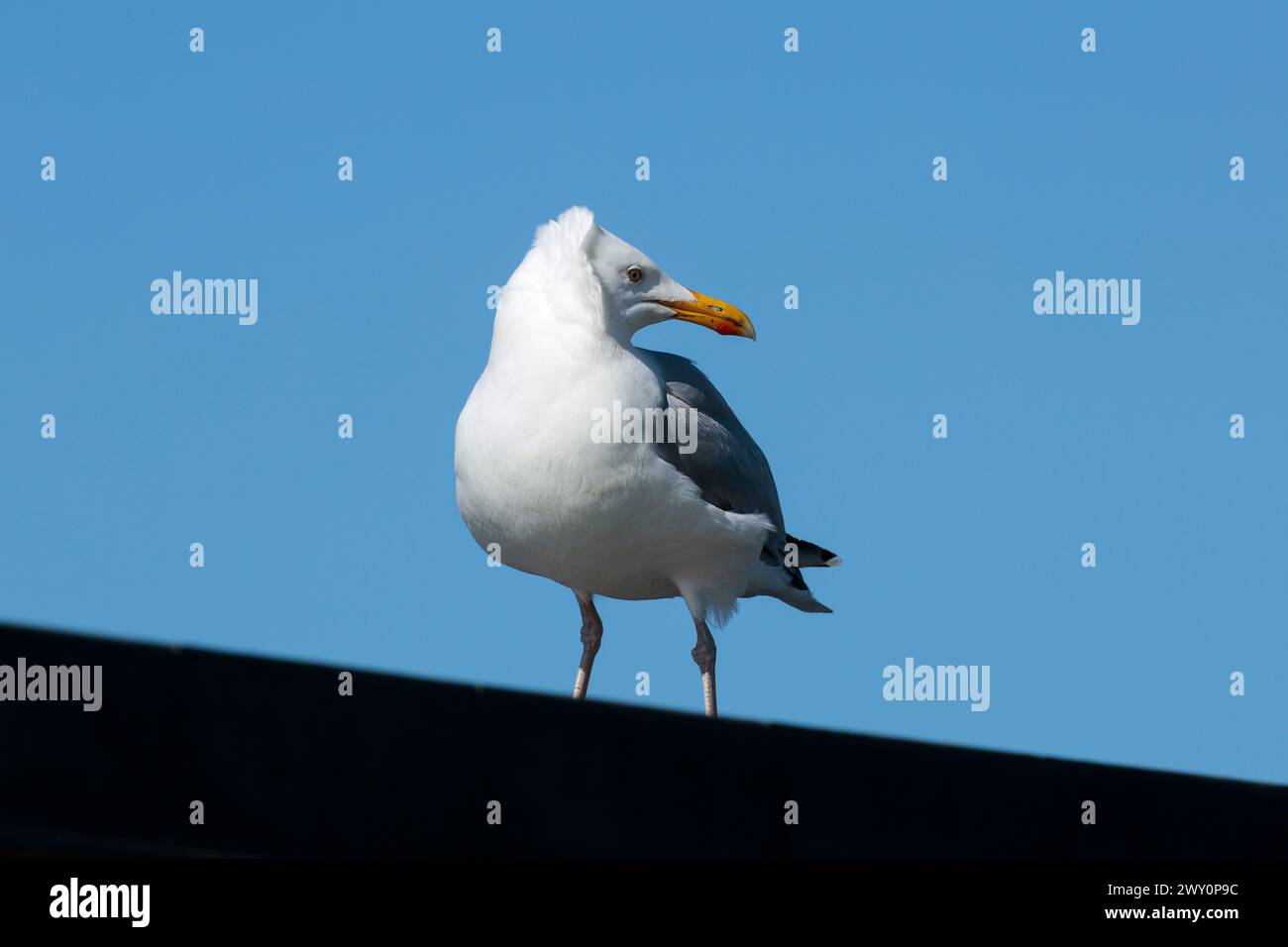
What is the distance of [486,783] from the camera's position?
481 centimetres

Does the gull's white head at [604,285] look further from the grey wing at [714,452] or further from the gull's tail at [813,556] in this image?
the gull's tail at [813,556]

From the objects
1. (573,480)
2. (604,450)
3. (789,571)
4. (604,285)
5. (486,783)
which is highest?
(604,285)

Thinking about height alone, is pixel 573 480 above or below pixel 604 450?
below

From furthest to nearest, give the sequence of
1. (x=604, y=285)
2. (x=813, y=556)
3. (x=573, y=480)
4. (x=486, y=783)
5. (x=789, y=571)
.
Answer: (x=813, y=556) → (x=789, y=571) → (x=604, y=285) → (x=573, y=480) → (x=486, y=783)

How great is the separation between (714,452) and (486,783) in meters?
4.78

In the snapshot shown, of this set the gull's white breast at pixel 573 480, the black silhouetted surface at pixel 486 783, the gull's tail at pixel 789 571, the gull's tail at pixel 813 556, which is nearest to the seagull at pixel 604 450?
the gull's white breast at pixel 573 480

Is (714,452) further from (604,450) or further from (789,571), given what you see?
(789,571)

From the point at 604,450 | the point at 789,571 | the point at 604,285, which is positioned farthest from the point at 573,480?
the point at 789,571
